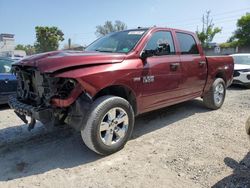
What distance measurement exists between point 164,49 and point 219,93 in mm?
2636

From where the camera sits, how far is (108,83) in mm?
3520

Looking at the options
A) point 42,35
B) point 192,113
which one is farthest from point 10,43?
point 192,113

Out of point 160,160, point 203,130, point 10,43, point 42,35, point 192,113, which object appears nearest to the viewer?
point 160,160

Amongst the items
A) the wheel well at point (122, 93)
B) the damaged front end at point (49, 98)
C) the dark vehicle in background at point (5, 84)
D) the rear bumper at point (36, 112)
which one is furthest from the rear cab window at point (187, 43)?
the dark vehicle in background at point (5, 84)

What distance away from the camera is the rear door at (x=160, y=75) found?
13.6ft

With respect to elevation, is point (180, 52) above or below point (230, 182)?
above

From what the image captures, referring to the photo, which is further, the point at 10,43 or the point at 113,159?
the point at 10,43

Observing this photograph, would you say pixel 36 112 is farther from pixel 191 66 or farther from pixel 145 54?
pixel 191 66

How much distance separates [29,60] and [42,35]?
3953 centimetres

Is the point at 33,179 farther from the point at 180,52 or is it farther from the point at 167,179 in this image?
the point at 180,52

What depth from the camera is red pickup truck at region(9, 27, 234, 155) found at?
3309 mm

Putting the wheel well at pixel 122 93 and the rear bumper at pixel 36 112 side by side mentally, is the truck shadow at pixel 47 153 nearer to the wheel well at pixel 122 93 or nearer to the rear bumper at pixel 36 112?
the rear bumper at pixel 36 112

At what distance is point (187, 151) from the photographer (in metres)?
3.84

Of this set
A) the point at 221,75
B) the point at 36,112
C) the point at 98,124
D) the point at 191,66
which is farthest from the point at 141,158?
the point at 221,75
